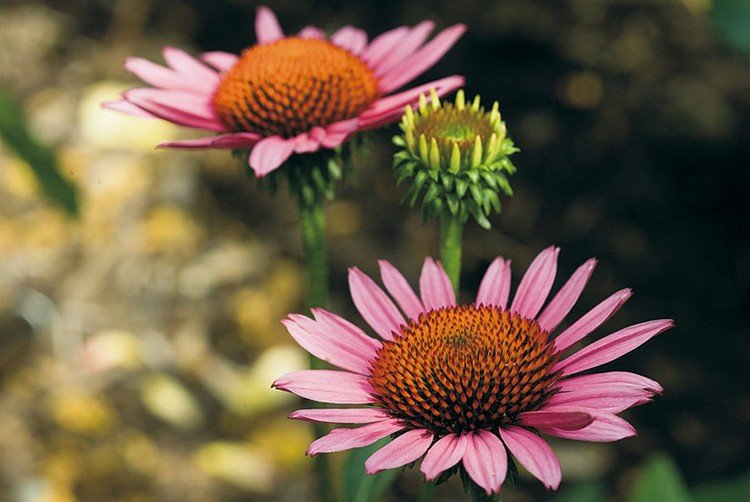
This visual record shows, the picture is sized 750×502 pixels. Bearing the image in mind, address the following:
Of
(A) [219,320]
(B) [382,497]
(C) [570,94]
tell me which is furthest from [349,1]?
(B) [382,497]

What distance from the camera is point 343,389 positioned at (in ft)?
2.34

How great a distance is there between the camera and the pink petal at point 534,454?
59cm

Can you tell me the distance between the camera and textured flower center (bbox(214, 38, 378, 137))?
2.97 feet

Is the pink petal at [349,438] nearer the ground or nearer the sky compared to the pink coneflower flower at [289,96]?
nearer the ground

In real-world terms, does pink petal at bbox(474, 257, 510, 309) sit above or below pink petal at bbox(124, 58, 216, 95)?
below

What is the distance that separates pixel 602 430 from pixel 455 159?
0.91ft

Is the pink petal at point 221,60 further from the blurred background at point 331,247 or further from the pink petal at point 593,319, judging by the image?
the blurred background at point 331,247

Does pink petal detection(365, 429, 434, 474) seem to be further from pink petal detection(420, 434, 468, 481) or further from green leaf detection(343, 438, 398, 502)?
green leaf detection(343, 438, 398, 502)

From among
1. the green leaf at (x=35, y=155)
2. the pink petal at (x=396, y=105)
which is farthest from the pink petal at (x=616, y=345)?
the green leaf at (x=35, y=155)

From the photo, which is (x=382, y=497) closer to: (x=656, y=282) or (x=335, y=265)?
(x=335, y=265)

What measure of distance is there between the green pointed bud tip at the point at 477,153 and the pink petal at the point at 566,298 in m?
0.13

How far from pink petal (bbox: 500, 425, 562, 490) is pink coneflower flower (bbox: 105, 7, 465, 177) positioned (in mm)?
301

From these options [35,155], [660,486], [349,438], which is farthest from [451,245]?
[35,155]

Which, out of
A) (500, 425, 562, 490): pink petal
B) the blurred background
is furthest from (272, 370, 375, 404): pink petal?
the blurred background
